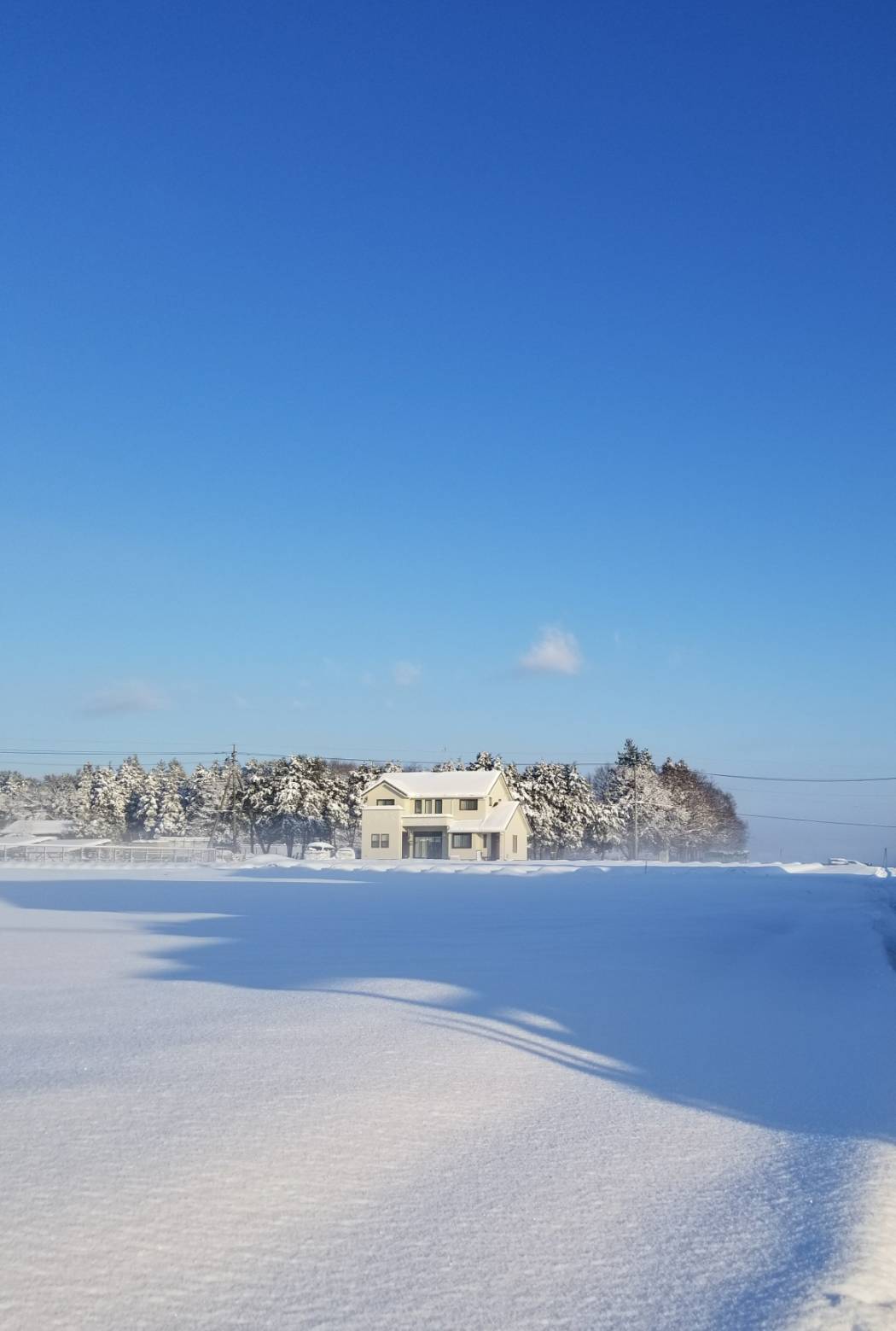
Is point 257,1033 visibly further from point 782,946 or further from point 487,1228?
point 782,946

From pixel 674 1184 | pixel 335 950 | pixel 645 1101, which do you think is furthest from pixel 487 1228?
pixel 335 950

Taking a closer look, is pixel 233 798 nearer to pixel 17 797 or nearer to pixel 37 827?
pixel 37 827

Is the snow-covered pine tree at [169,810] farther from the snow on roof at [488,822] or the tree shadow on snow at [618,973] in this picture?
the tree shadow on snow at [618,973]

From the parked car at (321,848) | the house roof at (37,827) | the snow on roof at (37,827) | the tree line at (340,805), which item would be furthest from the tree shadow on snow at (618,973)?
the snow on roof at (37,827)

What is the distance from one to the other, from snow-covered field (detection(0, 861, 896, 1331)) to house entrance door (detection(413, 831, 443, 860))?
148ft

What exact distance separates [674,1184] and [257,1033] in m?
4.24

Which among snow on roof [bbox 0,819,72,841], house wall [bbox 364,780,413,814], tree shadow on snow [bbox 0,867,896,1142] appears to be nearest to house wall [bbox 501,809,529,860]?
house wall [bbox 364,780,413,814]

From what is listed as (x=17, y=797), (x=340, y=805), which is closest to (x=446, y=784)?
(x=340, y=805)

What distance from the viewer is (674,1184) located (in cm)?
548

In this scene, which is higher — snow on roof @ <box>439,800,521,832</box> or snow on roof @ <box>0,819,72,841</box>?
snow on roof @ <box>439,800,521,832</box>

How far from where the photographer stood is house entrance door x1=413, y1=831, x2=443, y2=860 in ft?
194

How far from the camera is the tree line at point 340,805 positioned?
73.9 metres

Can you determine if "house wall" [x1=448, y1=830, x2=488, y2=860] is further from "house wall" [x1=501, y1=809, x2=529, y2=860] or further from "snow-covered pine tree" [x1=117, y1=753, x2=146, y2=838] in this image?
"snow-covered pine tree" [x1=117, y1=753, x2=146, y2=838]

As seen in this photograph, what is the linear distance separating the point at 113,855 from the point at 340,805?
21532 millimetres
